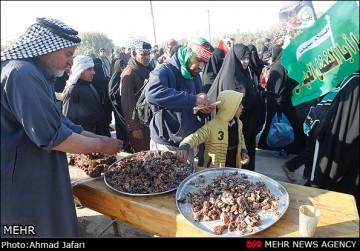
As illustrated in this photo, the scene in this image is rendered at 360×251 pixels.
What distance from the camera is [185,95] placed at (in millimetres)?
2242

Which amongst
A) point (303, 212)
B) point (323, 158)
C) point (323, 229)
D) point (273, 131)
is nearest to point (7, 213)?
point (303, 212)

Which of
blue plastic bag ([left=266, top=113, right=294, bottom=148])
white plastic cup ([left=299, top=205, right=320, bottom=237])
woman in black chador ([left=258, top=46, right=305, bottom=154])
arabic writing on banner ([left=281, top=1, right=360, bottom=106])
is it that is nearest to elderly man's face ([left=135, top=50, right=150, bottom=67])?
woman in black chador ([left=258, top=46, right=305, bottom=154])

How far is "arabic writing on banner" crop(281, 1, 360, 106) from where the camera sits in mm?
1406

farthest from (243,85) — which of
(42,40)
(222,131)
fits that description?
(42,40)

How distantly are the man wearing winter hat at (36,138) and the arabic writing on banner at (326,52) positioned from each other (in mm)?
1482

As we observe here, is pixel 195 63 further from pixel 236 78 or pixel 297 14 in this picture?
pixel 236 78

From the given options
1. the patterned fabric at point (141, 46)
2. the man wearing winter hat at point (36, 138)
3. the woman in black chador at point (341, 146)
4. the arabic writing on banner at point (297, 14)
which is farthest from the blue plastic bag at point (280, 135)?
the man wearing winter hat at point (36, 138)

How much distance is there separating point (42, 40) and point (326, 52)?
177cm

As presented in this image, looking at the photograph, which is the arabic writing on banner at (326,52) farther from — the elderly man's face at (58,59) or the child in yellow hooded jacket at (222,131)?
the elderly man's face at (58,59)

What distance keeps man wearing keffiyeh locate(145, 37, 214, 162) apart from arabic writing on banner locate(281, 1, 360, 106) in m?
0.85

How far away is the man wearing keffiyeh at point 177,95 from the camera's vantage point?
2.26m

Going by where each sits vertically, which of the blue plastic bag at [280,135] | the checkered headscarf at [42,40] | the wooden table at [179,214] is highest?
the checkered headscarf at [42,40]

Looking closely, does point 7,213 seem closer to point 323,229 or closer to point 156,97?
point 156,97

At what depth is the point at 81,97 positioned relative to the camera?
11.2ft
